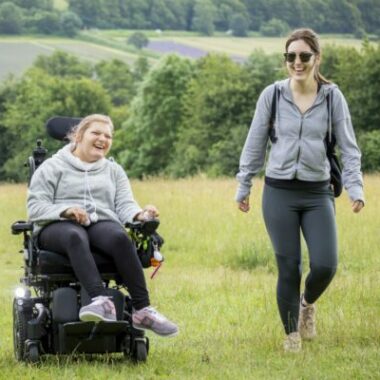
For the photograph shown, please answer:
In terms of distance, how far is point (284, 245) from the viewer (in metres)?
6.82

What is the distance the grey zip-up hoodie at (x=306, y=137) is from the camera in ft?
22.0

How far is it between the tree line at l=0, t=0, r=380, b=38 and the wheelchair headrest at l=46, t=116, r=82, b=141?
355ft

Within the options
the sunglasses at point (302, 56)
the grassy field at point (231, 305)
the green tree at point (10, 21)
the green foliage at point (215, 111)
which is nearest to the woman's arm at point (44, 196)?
the grassy field at point (231, 305)

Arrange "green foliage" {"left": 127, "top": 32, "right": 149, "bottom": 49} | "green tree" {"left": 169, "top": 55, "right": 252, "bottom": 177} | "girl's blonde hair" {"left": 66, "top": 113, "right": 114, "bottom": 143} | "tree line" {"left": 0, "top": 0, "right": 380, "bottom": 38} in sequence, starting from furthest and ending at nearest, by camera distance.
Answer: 1. "green foliage" {"left": 127, "top": 32, "right": 149, "bottom": 49}
2. "tree line" {"left": 0, "top": 0, "right": 380, "bottom": 38}
3. "green tree" {"left": 169, "top": 55, "right": 252, "bottom": 177}
4. "girl's blonde hair" {"left": 66, "top": 113, "right": 114, "bottom": 143}

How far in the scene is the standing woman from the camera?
6.71 m

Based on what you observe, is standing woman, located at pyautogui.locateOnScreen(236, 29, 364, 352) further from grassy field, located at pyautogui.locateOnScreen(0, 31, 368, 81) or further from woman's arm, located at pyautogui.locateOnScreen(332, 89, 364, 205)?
grassy field, located at pyautogui.locateOnScreen(0, 31, 368, 81)

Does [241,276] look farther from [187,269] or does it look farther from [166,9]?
[166,9]

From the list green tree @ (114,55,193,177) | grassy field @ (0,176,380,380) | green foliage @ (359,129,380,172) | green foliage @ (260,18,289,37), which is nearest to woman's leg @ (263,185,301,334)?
grassy field @ (0,176,380,380)

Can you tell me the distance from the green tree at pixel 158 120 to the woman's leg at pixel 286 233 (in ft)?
225

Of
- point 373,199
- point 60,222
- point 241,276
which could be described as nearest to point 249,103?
point 373,199

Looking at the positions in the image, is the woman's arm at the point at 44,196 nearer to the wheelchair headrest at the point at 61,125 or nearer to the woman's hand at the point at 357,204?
the wheelchair headrest at the point at 61,125

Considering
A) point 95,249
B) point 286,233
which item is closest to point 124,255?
point 95,249

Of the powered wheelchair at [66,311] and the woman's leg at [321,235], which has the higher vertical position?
the woman's leg at [321,235]

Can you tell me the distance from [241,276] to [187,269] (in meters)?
1.47
